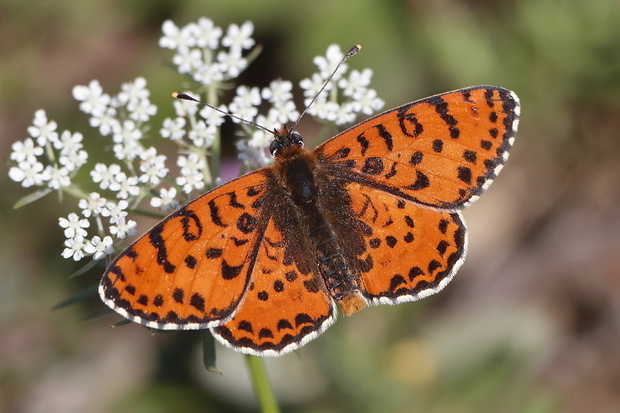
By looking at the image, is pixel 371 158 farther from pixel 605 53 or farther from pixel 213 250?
pixel 605 53

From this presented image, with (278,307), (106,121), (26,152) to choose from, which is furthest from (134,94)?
(278,307)

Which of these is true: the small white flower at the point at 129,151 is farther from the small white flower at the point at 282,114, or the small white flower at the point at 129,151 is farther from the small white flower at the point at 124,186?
the small white flower at the point at 282,114

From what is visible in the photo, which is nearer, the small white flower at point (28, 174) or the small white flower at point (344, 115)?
the small white flower at point (28, 174)

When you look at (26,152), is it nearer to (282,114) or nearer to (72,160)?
(72,160)

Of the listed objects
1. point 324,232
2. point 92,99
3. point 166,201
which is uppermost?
point 92,99

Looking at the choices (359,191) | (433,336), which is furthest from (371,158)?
(433,336)

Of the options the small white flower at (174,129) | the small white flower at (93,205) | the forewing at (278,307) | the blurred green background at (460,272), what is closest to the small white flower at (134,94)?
the small white flower at (174,129)

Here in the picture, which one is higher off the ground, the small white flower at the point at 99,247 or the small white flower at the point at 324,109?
the small white flower at the point at 324,109

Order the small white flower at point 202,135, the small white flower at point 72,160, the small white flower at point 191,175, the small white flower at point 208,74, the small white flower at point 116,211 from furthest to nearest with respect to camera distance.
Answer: the small white flower at point 208,74 < the small white flower at point 202,135 < the small white flower at point 72,160 < the small white flower at point 191,175 < the small white flower at point 116,211
